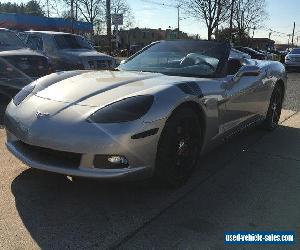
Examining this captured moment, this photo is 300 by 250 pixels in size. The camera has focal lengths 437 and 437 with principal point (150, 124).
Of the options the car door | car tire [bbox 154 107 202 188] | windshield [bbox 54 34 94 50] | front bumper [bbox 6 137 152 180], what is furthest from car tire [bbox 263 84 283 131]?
windshield [bbox 54 34 94 50]

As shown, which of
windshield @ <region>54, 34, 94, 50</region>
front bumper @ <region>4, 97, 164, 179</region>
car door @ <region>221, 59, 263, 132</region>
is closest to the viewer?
front bumper @ <region>4, 97, 164, 179</region>

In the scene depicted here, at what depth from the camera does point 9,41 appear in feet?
29.5

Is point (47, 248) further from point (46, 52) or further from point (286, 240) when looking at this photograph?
point (46, 52)

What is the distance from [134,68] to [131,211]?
1.98 meters

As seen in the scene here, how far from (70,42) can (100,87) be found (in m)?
8.35

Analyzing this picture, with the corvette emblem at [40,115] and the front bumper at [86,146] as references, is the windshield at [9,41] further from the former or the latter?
the front bumper at [86,146]

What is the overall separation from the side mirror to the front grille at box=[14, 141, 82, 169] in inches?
85.6

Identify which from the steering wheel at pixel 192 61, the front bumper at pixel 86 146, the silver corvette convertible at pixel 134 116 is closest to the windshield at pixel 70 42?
the silver corvette convertible at pixel 134 116

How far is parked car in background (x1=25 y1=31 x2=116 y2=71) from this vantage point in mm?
10859

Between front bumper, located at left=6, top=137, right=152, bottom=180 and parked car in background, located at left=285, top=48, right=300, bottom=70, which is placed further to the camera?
parked car in background, located at left=285, top=48, right=300, bottom=70

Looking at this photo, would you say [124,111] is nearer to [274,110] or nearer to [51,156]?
[51,156]

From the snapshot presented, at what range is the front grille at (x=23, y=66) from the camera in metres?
7.29

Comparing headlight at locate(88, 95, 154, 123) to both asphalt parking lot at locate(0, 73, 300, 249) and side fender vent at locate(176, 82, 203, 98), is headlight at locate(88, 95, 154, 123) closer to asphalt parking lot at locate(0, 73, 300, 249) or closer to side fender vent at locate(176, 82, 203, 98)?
side fender vent at locate(176, 82, 203, 98)

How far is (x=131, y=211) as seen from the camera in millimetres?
3369
